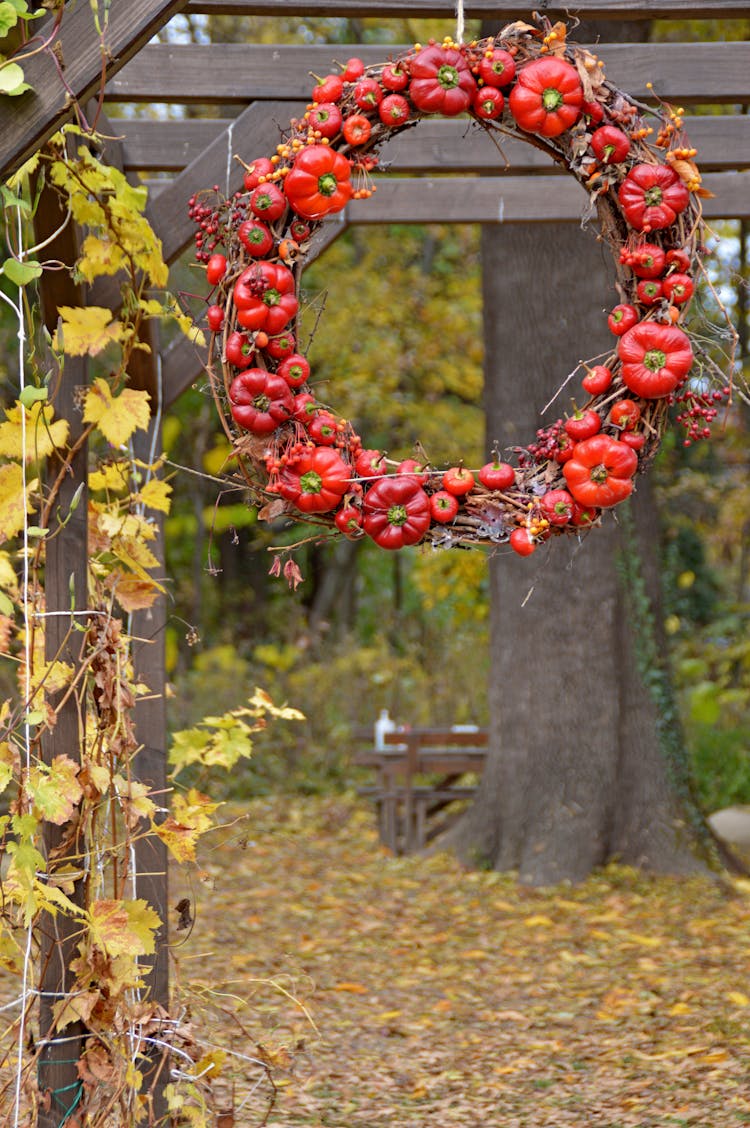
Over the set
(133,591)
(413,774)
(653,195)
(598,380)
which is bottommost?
(413,774)

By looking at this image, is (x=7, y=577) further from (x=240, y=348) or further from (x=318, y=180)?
(x=318, y=180)

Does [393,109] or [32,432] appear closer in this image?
[393,109]

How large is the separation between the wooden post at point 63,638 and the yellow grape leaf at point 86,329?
0.08 m

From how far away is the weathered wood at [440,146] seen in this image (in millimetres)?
3795

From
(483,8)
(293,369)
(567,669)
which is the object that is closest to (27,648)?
(293,369)

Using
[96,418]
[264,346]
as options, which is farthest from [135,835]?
[264,346]

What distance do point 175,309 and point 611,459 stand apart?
1.18 metres

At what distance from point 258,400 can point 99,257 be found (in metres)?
0.71

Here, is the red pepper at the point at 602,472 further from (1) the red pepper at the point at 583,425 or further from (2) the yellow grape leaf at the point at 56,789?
(2) the yellow grape leaf at the point at 56,789

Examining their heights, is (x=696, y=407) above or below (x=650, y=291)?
below

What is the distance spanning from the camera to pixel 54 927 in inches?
111

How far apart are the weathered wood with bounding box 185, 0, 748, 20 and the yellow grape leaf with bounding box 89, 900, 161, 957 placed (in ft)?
6.71

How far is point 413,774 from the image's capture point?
25.8 feet

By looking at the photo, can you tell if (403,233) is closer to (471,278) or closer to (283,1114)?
(471,278)
